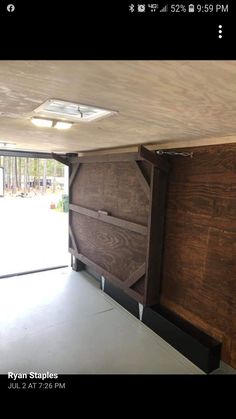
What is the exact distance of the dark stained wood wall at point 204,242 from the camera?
231 cm

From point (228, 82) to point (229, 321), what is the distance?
221cm

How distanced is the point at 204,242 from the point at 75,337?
1873 millimetres

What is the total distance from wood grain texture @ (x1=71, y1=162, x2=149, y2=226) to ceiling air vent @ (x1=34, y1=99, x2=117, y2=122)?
1.60 m

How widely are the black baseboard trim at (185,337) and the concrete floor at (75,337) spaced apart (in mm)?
80

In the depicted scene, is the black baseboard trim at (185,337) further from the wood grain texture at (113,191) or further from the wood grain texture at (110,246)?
the wood grain texture at (113,191)

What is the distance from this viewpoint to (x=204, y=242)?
2.54 metres

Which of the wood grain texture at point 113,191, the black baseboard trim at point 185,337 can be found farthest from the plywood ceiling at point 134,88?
the black baseboard trim at point 185,337

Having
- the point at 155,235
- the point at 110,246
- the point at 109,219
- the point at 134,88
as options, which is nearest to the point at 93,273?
the point at 110,246

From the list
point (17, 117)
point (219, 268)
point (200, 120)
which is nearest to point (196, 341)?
point (219, 268)

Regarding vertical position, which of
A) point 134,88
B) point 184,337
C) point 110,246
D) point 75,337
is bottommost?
point 75,337
